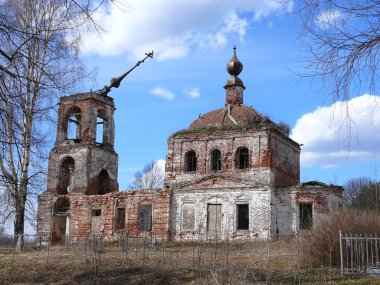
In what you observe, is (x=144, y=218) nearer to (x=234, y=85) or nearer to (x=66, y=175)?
(x=66, y=175)

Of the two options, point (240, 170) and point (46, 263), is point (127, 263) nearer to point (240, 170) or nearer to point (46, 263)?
point (46, 263)

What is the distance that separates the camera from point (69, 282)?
1179 centimetres

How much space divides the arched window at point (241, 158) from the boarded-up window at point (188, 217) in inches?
137

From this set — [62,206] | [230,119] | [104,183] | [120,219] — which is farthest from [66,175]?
[230,119]

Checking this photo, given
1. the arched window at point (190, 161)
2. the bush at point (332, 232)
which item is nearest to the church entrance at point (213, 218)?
the arched window at point (190, 161)

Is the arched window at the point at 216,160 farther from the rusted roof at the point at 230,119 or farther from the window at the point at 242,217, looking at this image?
the window at the point at 242,217

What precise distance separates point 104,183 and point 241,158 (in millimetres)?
9164

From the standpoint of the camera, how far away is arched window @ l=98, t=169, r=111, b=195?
104ft

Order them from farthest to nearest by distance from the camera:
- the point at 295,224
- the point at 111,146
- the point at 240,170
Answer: the point at 111,146 → the point at 240,170 → the point at 295,224

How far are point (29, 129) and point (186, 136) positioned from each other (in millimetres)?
21954

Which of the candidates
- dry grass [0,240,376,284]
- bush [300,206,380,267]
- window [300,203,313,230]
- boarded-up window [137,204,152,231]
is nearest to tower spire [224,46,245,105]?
boarded-up window [137,204,152,231]

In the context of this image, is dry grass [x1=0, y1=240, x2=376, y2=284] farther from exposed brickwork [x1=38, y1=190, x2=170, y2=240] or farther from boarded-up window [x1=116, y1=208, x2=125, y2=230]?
boarded-up window [x1=116, y1=208, x2=125, y2=230]

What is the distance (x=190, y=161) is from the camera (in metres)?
29.7

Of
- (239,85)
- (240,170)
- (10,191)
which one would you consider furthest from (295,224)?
(10,191)
